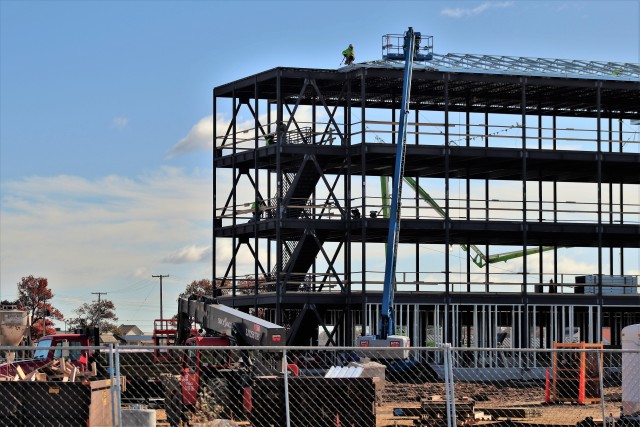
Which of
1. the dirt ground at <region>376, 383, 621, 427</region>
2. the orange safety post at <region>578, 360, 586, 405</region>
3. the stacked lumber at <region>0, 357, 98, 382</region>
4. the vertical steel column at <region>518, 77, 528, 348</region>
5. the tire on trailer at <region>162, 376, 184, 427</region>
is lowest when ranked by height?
the dirt ground at <region>376, 383, 621, 427</region>

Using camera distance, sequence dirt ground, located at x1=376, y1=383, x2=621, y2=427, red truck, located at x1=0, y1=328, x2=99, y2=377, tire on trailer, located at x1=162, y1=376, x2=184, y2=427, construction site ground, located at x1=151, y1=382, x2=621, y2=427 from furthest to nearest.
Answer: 1. red truck, located at x1=0, y1=328, x2=99, y2=377
2. dirt ground, located at x1=376, y1=383, x2=621, y2=427
3. construction site ground, located at x1=151, y1=382, x2=621, y2=427
4. tire on trailer, located at x1=162, y1=376, x2=184, y2=427

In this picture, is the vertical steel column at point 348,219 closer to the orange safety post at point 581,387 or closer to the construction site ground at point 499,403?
the construction site ground at point 499,403

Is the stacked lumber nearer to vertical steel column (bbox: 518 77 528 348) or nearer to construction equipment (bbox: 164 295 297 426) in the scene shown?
construction equipment (bbox: 164 295 297 426)

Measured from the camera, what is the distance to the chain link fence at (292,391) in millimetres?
19062

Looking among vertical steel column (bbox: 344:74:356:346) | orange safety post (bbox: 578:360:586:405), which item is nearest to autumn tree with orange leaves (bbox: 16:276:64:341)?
vertical steel column (bbox: 344:74:356:346)

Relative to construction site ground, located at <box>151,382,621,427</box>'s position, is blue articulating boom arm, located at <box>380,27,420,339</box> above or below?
above

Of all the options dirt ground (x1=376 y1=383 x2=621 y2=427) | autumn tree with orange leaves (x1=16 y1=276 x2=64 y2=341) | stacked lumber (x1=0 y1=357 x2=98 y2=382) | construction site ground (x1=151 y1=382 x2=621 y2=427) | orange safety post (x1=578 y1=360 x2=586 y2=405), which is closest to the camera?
stacked lumber (x1=0 y1=357 x2=98 y2=382)

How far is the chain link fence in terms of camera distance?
1906cm

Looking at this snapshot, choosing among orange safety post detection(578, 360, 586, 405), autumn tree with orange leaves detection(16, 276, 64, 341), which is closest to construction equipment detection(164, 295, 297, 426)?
orange safety post detection(578, 360, 586, 405)

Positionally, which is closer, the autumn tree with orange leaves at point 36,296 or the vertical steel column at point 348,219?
the vertical steel column at point 348,219

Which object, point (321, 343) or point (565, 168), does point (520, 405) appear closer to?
point (565, 168)

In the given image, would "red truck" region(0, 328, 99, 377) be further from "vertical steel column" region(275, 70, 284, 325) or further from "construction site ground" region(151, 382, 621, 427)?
"vertical steel column" region(275, 70, 284, 325)

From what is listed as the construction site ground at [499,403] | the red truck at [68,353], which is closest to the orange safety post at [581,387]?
the construction site ground at [499,403]

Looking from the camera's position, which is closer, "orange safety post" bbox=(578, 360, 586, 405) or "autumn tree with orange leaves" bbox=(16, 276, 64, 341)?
"orange safety post" bbox=(578, 360, 586, 405)
